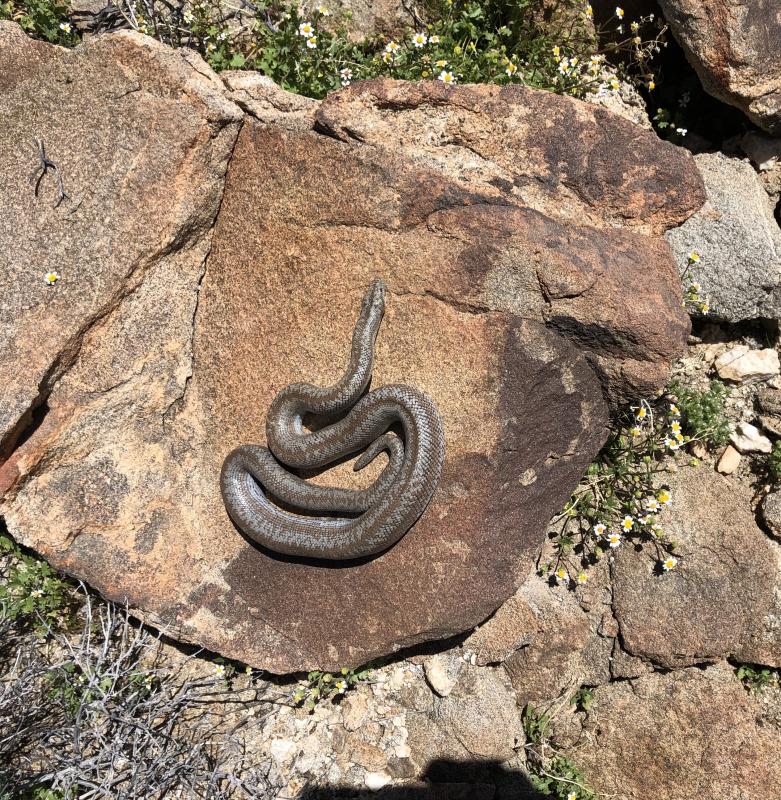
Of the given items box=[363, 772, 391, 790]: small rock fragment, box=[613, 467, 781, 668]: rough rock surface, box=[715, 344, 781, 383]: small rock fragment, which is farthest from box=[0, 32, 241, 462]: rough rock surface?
box=[715, 344, 781, 383]: small rock fragment

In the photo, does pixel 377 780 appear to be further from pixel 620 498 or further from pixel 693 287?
pixel 693 287

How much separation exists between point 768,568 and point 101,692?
17.2 feet

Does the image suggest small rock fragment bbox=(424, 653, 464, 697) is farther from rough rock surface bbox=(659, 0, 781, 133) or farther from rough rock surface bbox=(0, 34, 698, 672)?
rough rock surface bbox=(659, 0, 781, 133)


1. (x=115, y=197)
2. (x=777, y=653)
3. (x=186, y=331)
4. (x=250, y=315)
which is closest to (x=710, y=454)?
(x=777, y=653)

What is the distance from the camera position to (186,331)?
524 cm

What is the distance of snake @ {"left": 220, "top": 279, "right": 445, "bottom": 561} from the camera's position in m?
4.75

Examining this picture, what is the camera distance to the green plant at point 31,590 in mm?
5414

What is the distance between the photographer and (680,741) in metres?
5.27

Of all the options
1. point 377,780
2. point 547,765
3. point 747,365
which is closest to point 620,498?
point 747,365

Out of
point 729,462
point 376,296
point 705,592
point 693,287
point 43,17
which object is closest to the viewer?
point 376,296

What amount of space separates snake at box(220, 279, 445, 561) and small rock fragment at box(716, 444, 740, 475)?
2.61m

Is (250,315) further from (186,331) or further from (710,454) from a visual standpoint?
(710,454)

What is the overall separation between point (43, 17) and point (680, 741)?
8191 mm

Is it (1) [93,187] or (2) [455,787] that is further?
(2) [455,787]
